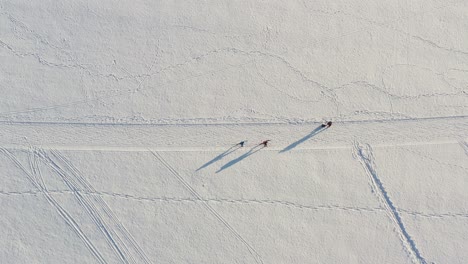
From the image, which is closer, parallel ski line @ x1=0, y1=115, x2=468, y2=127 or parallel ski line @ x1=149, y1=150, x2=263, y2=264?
parallel ski line @ x1=149, y1=150, x2=263, y2=264

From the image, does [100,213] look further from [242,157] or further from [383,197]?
[383,197]

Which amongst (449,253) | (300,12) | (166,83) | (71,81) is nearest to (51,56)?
(71,81)

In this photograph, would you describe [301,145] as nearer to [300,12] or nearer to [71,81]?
[300,12]

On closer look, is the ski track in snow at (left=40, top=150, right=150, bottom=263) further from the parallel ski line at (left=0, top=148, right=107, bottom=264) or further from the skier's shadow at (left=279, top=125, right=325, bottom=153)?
the skier's shadow at (left=279, top=125, right=325, bottom=153)

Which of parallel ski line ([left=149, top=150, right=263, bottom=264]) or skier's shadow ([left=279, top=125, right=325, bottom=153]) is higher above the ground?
skier's shadow ([left=279, top=125, right=325, bottom=153])

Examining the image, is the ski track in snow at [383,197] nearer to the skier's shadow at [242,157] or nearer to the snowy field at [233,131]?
the snowy field at [233,131]

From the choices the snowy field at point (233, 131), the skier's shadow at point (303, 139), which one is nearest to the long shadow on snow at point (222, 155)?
the snowy field at point (233, 131)

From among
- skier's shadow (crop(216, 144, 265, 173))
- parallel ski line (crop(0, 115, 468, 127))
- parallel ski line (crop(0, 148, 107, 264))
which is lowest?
parallel ski line (crop(0, 148, 107, 264))

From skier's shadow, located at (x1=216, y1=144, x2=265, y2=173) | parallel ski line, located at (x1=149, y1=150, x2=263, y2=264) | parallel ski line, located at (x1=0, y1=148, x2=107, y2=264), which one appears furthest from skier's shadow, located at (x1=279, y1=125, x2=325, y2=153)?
parallel ski line, located at (x1=0, y1=148, x2=107, y2=264)
